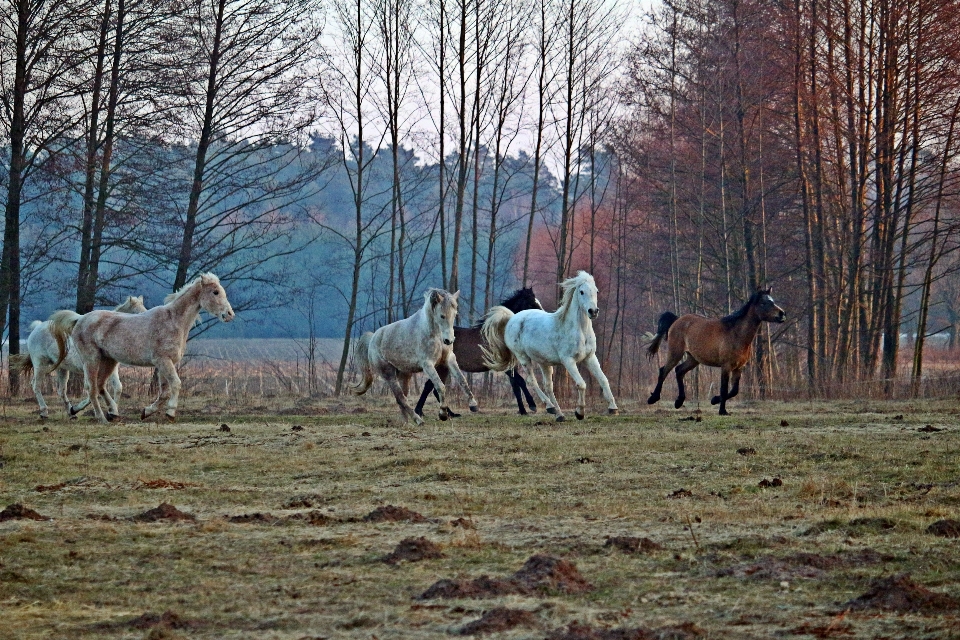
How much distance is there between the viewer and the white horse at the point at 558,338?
58.0 feet

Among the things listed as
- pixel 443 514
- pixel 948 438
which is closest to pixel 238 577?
pixel 443 514

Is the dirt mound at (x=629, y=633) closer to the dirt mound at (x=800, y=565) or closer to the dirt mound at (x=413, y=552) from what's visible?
the dirt mound at (x=800, y=565)

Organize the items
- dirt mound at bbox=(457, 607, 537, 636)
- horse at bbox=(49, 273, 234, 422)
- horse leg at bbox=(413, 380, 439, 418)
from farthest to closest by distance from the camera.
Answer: horse leg at bbox=(413, 380, 439, 418)
horse at bbox=(49, 273, 234, 422)
dirt mound at bbox=(457, 607, 537, 636)

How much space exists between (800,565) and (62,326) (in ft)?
48.4

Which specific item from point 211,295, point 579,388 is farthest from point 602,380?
point 211,295

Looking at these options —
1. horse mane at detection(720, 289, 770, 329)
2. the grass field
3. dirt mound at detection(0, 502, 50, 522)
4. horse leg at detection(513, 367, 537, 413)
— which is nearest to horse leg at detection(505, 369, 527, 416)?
horse leg at detection(513, 367, 537, 413)

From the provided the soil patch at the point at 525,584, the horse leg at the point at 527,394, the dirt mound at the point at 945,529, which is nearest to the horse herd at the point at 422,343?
the horse leg at the point at 527,394

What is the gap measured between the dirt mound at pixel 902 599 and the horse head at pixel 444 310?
12.0 meters

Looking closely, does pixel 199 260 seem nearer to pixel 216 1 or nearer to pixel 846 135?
pixel 216 1

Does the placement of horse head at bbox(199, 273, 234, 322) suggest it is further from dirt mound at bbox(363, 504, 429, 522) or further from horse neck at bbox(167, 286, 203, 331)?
dirt mound at bbox(363, 504, 429, 522)

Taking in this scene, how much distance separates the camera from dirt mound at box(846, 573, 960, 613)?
5473 millimetres

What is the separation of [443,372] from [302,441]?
508cm

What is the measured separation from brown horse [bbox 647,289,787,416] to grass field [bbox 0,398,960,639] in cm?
358

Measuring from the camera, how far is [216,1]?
2847 cm
